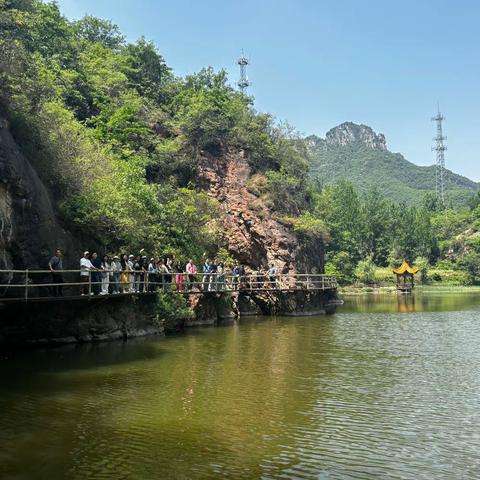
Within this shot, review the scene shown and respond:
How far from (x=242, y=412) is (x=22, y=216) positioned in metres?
12.5

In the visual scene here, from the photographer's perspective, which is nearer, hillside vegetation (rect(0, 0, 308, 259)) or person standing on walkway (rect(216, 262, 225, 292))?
hillside vegetation (rect(0, 0, 308, 259))

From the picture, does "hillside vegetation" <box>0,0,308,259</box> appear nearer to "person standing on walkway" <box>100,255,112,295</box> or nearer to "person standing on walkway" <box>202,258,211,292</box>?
"person standing on walkway" <box>202,258,211,292</box>

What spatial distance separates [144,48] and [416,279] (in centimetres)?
6205

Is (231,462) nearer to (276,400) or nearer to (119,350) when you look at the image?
(276,400)

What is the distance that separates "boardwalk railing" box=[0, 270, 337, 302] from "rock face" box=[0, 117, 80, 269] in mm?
655

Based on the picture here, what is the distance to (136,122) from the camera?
131ft

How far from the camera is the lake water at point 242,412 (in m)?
8.30

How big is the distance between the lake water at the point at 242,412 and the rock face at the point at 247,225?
1764 cm

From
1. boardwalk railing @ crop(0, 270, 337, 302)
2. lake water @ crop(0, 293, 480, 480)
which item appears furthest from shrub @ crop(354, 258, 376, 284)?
lake water @ crop(0, 293, 480, 480)

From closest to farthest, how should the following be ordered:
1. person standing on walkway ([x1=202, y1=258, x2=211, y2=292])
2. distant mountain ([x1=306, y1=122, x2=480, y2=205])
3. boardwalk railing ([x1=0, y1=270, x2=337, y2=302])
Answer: boardwalk railing ([x1=0, y1=270, x2=337, y2=302]), person standing on walkway ([x1=202, y1=258, x2=211, y2=292]), distant mountain ([x1=306, y1=122, x2=480, y2=205])

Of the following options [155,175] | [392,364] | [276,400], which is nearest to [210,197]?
[155,175]

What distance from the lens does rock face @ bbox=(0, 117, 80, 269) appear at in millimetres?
18875

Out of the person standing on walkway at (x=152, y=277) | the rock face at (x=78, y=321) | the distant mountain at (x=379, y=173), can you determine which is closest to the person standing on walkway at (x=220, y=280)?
the person standing on walkway at (x=152, y=277)

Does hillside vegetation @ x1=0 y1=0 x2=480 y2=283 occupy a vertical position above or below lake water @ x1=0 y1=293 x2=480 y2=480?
above
